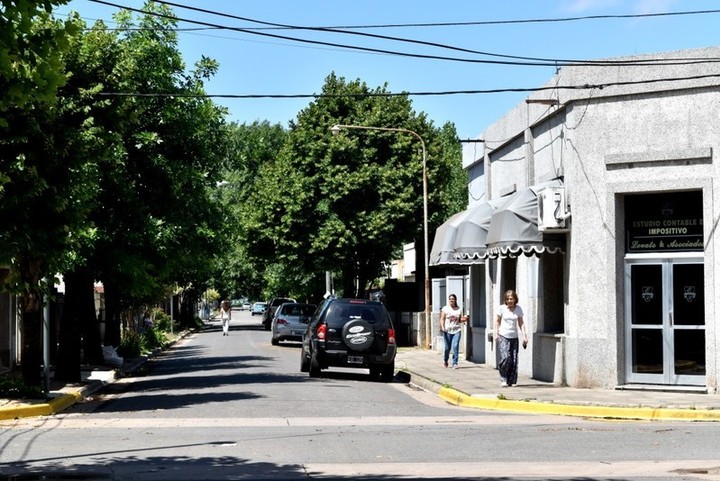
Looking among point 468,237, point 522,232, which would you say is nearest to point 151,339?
point 468,237

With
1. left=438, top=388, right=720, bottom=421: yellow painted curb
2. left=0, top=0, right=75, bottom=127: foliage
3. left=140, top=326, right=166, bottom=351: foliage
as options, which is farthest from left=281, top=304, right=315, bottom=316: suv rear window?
left=0, top=0, right=75, bottom=127: foliage

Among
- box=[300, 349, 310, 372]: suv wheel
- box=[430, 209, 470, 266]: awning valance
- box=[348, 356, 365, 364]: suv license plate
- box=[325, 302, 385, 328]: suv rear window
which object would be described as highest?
box=[430, 209, 470, 266]: awning valance

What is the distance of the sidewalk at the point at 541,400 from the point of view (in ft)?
53.3

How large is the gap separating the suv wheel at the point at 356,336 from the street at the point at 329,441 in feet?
10.4

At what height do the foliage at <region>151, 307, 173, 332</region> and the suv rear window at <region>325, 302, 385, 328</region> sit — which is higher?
the suv rear window at <region>325, 302, 385, 328</region>

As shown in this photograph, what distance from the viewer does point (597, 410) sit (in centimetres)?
1662

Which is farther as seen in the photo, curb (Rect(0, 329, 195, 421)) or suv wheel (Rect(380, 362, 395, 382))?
suv wheel (Rect(380, 362, 395, 382))

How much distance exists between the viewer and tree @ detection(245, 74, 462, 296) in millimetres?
43750

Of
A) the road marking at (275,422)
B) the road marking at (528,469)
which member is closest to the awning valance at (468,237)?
the road marking at (275,422)

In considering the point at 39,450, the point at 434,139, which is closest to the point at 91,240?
the point at 39,450

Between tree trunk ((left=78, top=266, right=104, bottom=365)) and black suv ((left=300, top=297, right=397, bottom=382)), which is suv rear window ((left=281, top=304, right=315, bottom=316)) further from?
black suv ((left=300, top=297, right=397, bottom=382))

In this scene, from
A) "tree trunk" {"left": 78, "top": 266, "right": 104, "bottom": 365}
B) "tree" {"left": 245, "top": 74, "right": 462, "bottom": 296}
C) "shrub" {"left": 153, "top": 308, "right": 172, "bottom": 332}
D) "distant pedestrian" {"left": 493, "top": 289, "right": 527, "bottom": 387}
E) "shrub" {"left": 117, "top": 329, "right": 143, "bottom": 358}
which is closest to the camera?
→ "distant pedestrian" {"left": 493, "top": 289, "right": 527, "bottom": 387}

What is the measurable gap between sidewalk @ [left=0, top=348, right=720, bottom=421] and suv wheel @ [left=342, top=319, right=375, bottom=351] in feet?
4.64

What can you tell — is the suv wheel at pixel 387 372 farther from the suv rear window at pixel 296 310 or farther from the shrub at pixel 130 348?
the suv rear window at pixel 296 310
